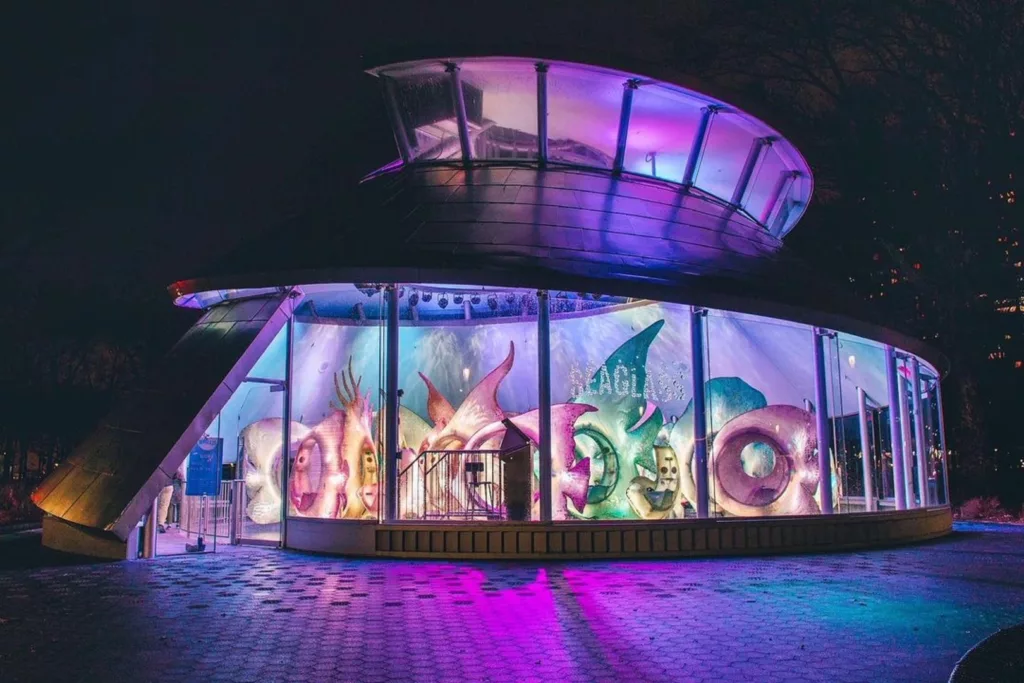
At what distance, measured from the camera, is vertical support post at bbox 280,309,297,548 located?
1403cm

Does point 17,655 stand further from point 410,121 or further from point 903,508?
point 903,508

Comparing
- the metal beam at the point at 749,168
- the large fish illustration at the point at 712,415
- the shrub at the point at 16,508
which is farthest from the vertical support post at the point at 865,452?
the shrub at the point at 16,508

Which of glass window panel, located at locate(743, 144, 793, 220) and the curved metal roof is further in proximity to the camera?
glass window panel, located at locate(743, 144, 793, 220)

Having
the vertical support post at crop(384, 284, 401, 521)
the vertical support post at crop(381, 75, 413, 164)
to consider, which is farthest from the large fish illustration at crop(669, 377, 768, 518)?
the vertical support post at crop(381, 75, 413, 164)

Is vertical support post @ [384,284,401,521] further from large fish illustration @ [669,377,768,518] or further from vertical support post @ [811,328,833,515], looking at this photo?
vertical support post @ [811,328,833,515]

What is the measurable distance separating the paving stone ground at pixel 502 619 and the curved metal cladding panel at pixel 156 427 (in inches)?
38.0

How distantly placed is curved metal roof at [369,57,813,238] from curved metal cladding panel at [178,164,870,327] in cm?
40

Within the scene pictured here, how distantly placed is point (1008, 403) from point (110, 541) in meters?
28.3

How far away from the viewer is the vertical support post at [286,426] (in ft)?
46.0

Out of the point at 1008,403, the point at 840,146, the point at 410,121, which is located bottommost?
the point at 1008,403

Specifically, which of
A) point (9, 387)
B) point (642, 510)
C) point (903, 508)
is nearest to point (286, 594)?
point (642, 510)

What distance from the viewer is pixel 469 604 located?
28.9 feet

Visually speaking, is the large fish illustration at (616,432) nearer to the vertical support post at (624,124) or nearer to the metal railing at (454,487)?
the metal railing at (454,487)

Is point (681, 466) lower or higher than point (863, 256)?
lower
